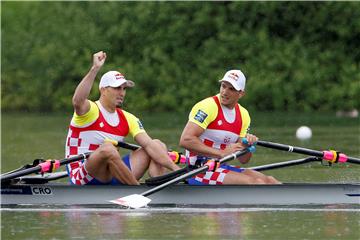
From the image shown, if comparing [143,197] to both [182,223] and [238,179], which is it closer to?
[182,223]

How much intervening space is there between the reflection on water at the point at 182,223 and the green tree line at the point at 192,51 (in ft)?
96.0

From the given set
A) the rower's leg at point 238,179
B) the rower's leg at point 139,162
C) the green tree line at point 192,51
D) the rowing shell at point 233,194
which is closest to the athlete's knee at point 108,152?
the rowing shell at point 233,194

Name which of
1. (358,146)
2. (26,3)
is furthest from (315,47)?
(358,146)

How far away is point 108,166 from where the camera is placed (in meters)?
12.3

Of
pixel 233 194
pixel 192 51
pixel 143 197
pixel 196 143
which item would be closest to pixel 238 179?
pixel 233 194

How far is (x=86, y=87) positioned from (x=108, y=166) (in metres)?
0.83

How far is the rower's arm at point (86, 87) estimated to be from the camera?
39.3 feet

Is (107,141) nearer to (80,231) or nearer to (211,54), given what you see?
(80,231)

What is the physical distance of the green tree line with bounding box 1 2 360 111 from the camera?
41938 millimetres

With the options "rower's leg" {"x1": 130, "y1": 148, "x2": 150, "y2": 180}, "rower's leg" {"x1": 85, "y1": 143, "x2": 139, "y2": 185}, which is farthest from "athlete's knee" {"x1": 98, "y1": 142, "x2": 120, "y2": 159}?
"rower's leg" {"x1": 130, "y1": 148, "x2": 150, "y2": 180}

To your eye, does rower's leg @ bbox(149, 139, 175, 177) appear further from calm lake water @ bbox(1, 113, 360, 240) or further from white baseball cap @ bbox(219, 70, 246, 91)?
white baseball cap @ bbox(219, 70, 246, 91)

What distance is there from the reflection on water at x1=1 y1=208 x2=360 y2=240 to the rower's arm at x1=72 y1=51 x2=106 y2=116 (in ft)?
3.29

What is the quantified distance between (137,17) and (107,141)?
106ft

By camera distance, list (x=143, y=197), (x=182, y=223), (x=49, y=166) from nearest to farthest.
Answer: (x=182, y=223) → (x=143, y=197) → (x=49, y=166)
